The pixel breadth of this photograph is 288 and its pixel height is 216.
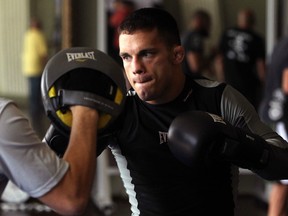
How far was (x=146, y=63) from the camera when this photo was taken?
193cm

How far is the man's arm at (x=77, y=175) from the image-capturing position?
4.72 ft

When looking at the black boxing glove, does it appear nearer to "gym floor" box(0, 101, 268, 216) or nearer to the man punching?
the man punching

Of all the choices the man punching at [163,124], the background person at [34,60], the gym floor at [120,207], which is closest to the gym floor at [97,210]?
the gym floor at [120,207]

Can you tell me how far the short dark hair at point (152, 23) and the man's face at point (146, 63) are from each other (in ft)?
0.05

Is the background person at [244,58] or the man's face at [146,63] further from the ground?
the man's face at [146,63]

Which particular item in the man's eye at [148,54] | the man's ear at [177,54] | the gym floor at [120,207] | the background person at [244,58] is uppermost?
the man's eye at [148,54]

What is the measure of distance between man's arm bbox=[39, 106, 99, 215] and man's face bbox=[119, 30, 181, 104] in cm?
42

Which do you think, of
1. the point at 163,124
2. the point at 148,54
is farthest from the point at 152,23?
the point at 163,124

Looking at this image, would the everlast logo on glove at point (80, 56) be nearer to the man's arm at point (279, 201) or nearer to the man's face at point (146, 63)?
the man's face at point (146, 63)

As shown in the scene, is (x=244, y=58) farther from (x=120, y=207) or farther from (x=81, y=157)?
(x=81, y=157)

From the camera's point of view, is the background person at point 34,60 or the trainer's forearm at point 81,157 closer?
the trainer's forearm at point 81,157

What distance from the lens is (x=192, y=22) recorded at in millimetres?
4973

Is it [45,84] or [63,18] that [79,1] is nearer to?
[63,18]

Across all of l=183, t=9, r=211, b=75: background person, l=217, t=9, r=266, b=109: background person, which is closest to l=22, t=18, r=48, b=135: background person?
l=183, t=9, r=211, b=75: background person
